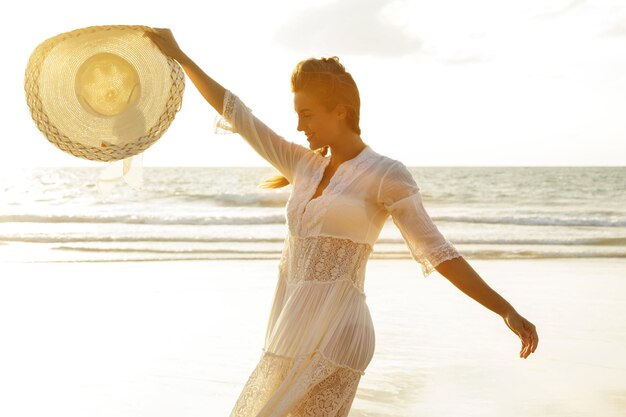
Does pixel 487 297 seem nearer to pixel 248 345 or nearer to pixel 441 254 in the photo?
pixel 441 254

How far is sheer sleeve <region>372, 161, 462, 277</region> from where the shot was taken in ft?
9.39

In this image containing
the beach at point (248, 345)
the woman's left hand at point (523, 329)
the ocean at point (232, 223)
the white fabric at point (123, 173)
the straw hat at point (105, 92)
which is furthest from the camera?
the ocean at point (232, 223)

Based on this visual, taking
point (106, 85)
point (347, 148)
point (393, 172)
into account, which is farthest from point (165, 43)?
point (393, 172)

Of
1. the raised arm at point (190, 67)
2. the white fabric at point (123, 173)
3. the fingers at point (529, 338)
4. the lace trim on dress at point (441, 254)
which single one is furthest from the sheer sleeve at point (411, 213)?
the white fabric at point (123, 173)

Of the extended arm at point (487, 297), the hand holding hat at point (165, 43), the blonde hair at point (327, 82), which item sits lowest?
the extended arm at point (487, 297)

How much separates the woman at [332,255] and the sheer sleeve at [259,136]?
8 centimetres

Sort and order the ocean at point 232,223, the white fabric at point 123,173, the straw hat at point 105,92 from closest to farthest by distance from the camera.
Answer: the straw hat at point 105,92 < the white fabric at point 123,173 < the ocean at point 232,223

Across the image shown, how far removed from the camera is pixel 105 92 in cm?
307

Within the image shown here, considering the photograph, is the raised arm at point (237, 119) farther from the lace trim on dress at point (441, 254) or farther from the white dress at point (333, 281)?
the lace trim on dress at point (441, 254)

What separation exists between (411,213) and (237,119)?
655 mm

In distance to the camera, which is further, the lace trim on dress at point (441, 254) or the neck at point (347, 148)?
the neck at point (347, 148)

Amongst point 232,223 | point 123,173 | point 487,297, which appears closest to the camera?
point 487,297

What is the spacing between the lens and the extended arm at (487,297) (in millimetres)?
2832

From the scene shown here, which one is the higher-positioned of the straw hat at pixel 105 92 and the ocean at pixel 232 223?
the straw hat at pixel 105 92
